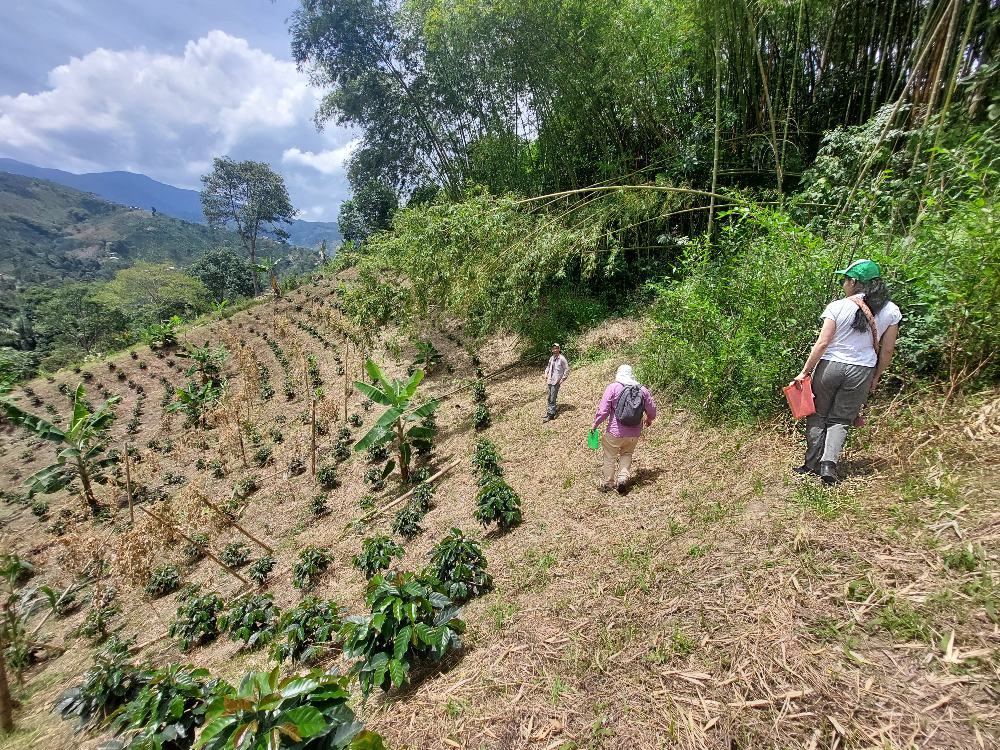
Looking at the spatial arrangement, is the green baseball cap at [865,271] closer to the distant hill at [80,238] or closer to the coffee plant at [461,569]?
the coffee plant at [461,569]

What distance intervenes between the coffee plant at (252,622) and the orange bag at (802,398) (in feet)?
17.2

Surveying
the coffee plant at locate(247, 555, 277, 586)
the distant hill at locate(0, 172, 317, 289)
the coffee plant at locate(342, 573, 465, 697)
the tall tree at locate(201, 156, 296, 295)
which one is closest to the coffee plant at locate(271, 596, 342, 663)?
the coffee plant at locate(342, 573, 465, 697)

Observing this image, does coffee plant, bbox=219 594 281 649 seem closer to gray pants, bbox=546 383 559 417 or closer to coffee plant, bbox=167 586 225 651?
coffee plant, bbox=167 586 225 651

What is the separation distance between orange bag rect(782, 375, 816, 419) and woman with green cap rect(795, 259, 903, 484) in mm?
64

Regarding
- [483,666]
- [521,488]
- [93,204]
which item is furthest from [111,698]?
[93,204]

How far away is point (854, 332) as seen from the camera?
9.34 ft

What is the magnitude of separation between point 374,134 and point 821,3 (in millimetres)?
15489

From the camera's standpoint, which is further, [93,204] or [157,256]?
[93,204]

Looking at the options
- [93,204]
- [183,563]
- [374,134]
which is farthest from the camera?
[93,204]

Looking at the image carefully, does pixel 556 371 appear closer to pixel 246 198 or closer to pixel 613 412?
pixel 613 412

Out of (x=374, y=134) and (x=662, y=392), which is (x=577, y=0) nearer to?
(x=662, y=392)

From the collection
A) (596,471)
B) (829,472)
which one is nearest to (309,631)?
(596,471)

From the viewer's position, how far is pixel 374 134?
1703 cm

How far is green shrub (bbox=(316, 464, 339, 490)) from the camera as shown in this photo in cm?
820
